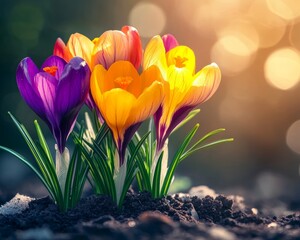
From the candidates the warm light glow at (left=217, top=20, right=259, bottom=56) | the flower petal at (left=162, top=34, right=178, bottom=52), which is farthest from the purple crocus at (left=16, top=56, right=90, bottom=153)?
the warm light glow at (left=217, top=20, right=259, bottom=56)

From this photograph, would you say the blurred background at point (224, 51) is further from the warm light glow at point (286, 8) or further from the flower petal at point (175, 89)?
the flower petal at point (175, 89)

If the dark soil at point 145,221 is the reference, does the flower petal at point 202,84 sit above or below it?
above

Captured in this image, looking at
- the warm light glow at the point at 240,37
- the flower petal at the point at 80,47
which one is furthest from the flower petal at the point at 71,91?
the warm light glow at the point at 240,37

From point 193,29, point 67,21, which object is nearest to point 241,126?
point 193,29

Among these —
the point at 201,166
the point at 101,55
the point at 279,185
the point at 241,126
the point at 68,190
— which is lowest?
the point at 68,190

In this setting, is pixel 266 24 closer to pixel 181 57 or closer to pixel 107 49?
pixel 181 57

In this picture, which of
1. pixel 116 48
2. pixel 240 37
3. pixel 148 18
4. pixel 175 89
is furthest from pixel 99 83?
pixel 240 37

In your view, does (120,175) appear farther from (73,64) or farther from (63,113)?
(73,64)
